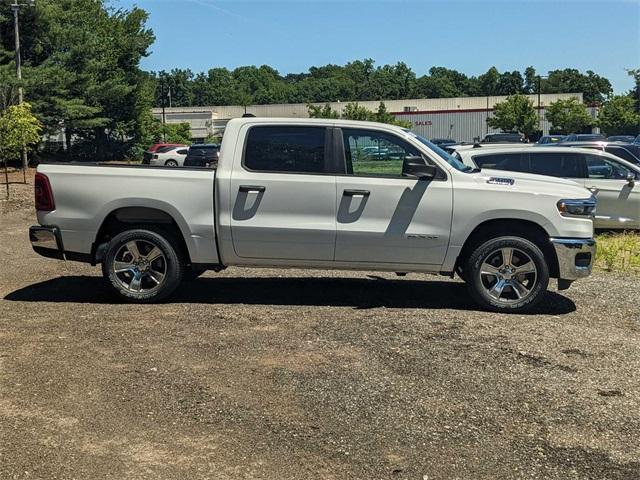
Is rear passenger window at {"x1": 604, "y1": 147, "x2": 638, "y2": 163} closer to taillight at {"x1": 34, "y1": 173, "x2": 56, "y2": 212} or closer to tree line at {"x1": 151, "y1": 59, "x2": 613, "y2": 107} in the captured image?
taillight at {"x1": 34, "y1": 173, "x2": 56, "y2": 212}

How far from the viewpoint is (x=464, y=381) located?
190 inches

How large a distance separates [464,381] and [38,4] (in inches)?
1399

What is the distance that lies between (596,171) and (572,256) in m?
5.74

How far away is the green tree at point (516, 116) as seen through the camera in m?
64.8

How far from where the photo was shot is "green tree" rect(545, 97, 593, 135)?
217ft

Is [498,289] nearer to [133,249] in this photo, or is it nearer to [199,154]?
[133,249]

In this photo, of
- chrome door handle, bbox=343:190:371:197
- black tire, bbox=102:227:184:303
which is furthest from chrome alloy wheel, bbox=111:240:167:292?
chrome door handle, bbox=343:190:371:197

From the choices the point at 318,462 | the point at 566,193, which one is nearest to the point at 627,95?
the point at 566,193

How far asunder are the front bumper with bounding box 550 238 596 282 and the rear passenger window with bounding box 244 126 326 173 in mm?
2451

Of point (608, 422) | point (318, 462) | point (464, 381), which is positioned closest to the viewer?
point (318, 462)

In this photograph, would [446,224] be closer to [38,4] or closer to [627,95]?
[38,4]

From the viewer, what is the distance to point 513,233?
22.6 feet

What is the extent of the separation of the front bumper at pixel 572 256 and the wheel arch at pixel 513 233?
0.37 ft

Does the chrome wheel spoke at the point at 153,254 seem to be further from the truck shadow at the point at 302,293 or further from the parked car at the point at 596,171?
the parked car at the point at 596,171
